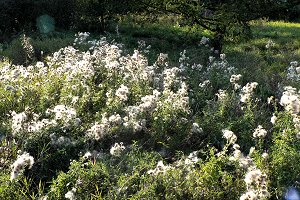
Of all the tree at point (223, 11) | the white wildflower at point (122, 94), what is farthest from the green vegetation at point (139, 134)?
the tree at point (223, 11)

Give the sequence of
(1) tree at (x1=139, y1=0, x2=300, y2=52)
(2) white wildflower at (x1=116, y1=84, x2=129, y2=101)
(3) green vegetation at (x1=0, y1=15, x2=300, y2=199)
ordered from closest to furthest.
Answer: (3) green vegetation at (x1=0, y1=15, x2=300, y2=199), (2) white wildflower at (x1=116, y1=84, x2=129, y2=101), (1) tree at (x1=139, y1=0, x2=300, y2=52)

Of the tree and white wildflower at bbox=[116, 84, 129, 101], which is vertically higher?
white wildflower at bbox=[116, 84, 129, 101]

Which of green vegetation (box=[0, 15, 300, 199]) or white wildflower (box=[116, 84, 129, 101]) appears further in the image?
white wildflower (box=[116, 84, 129, 101])

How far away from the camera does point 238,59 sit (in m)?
8.59

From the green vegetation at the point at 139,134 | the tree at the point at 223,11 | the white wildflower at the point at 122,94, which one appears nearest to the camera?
the green vegetation at the point at 139,134

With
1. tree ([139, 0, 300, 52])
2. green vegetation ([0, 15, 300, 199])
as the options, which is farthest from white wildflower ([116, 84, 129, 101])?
tree ([139, 0, 300, 52])

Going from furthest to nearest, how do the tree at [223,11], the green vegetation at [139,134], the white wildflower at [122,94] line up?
the tree at [223,11] < the white wildflower at [122,94] < the green vegetation at [139,134]

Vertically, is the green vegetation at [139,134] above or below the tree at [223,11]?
above

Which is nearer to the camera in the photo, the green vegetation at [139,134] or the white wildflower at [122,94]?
the green vegetation at [139,134]

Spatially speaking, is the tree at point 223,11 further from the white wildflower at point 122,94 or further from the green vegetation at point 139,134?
the white wildflower at point 122,94

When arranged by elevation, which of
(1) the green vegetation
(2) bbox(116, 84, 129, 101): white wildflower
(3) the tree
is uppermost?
(2) bbox(116, 84, 129, 101): white wildflower

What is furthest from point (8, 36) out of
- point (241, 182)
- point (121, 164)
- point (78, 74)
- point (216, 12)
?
point (241, 182)

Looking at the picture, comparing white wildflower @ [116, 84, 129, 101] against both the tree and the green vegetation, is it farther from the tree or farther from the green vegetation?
the tree

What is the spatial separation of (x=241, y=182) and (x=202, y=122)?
1.23 metres
